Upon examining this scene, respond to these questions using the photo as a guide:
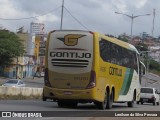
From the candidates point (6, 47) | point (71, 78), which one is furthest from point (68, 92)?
point (6, 47)

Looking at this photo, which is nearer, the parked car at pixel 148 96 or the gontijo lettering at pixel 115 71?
the gontijo lettering at pixel 115 71

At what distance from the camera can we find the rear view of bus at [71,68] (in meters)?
25.5

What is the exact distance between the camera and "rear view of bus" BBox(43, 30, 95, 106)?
83.6 ft

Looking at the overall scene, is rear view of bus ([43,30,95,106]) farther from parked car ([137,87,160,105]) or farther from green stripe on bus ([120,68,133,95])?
→ parked car ([137,87,160,105])

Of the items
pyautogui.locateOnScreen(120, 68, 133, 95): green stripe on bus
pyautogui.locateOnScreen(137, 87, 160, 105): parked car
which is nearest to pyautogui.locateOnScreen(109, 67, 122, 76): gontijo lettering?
pyautogui.locateOnScreen(120, 68, 133, 95): green stripe on bus

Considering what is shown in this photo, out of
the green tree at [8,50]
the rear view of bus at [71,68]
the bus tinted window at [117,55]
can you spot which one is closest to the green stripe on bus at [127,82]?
the bus tinted window at [117,55]

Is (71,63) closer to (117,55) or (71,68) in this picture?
(71,68)

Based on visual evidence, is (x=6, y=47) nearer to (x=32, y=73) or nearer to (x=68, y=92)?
(x=32, y=73)

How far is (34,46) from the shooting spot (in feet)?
432

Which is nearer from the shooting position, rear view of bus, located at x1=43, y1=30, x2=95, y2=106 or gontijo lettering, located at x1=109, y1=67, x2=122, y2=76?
rear view of bus, located at x1=43, y1=30, x2=95, y2=106

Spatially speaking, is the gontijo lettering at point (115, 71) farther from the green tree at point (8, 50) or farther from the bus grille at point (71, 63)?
the green tree at point (8, 50)

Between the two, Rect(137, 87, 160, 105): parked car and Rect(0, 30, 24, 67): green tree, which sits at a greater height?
Rect(0, 30, 24, 67): green tree

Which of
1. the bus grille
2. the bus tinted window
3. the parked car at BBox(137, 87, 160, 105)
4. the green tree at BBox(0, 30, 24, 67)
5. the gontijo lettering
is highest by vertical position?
the green tree at BBox(0, 30, 24, 67)

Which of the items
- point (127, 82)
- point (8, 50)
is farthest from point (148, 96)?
point (8, 50)
